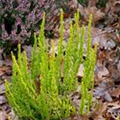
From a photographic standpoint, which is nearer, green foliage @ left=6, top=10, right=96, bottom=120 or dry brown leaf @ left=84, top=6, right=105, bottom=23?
green foliage @ left=6, top=10, right=96, bottom=120

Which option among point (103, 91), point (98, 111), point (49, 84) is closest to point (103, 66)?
point (103, 91)

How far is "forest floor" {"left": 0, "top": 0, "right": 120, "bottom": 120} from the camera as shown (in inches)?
112

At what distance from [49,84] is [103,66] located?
0.99 m

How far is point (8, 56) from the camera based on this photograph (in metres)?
3.64

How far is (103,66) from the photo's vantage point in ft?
10.9

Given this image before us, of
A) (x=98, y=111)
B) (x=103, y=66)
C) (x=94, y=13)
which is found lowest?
(x=98, y=111)

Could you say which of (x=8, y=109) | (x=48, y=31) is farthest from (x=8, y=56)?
(x=8, y=109)

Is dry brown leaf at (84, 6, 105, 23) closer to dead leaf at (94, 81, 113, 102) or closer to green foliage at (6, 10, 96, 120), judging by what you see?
dead leaf at (94, 81, 113, 102)

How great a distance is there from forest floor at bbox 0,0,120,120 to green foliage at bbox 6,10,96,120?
0.46 ft

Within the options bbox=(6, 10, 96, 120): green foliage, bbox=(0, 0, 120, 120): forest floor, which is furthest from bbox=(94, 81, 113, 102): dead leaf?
bbox=(6, 10, 96, 120): green foliage

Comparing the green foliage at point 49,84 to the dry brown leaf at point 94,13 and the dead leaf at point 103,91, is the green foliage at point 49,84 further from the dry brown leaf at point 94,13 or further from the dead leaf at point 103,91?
the dry brown leaf at point 94,13

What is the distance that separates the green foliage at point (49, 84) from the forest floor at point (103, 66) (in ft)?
0.46

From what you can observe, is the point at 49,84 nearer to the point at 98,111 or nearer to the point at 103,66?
the point at 98,111

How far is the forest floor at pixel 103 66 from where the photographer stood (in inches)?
112
